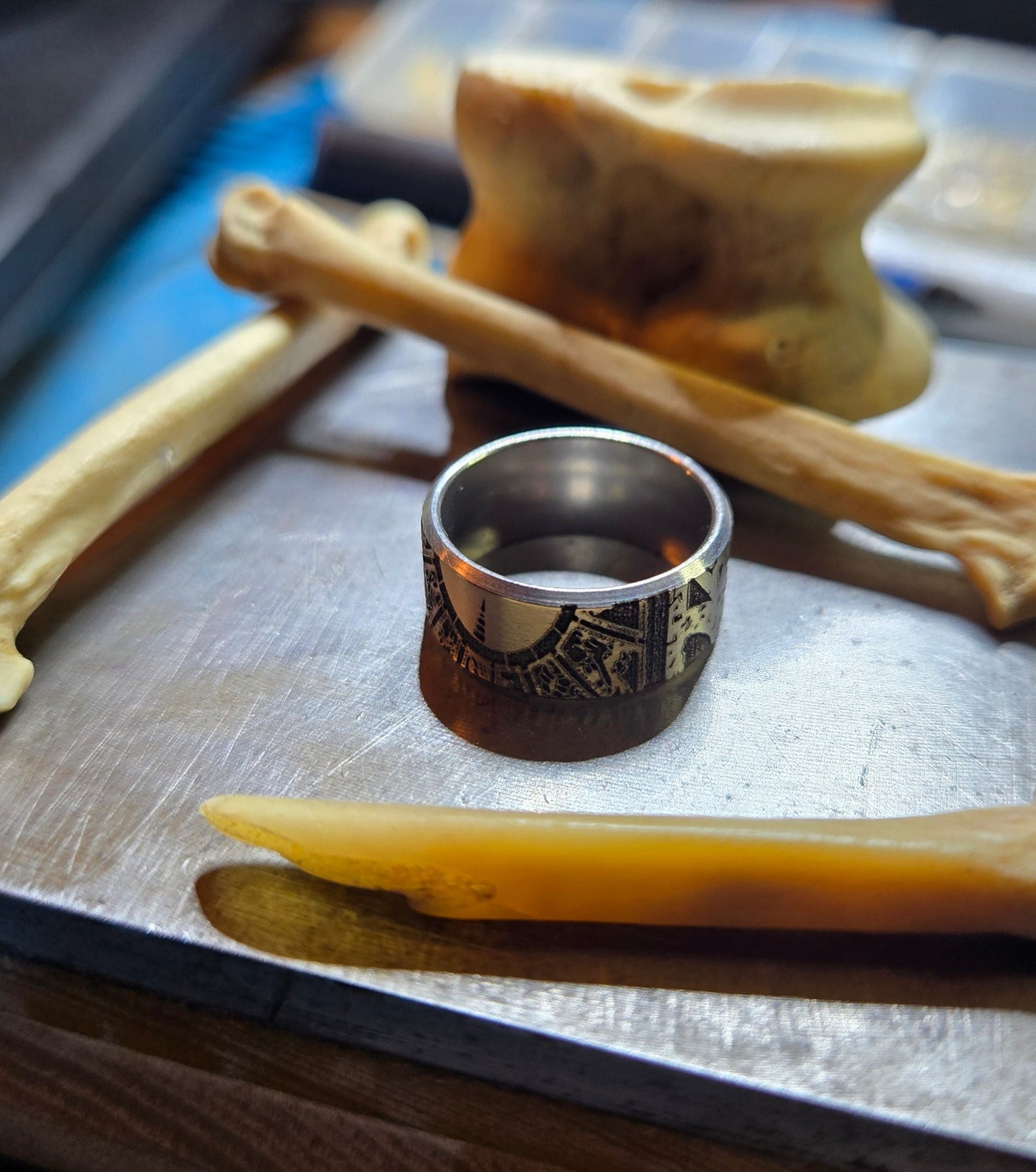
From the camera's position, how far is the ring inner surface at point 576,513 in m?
1.05

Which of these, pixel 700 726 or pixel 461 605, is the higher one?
pixel 461 605

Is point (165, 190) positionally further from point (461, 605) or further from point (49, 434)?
point (461, 605)

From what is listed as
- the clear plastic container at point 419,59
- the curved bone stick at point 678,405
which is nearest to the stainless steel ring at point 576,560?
the curved bone stick at point 678,405

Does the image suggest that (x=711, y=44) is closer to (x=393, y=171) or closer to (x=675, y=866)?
(x=393, y=171)

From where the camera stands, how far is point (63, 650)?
3.22 ft

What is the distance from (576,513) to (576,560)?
2.0 inches

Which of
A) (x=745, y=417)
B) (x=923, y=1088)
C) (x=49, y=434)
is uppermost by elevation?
(x=745, y=417)

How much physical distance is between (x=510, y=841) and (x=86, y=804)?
0.35 m

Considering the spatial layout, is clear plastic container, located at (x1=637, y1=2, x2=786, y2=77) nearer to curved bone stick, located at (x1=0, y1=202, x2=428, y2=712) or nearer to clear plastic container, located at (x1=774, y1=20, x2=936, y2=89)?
clear plastic container, located at (x1=774, y1=20, x2=936, y2=89)

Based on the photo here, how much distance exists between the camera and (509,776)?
87cm

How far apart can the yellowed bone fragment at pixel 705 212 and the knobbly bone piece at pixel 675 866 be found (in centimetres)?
61

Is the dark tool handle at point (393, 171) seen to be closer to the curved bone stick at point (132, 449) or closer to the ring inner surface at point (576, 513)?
the curved bone stick at point (132, 449)

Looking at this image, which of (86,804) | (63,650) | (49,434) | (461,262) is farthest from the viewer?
(49,434)

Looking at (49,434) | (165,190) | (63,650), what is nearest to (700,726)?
(63,650)
